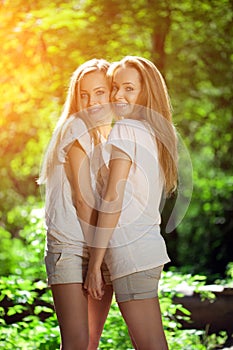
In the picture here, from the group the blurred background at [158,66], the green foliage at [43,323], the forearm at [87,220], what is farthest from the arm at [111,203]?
the blurred background at [158,66]

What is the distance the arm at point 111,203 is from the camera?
292cm

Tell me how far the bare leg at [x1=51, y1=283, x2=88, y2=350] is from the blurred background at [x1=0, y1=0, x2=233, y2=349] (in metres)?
4.15

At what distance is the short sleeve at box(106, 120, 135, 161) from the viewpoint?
2.92m

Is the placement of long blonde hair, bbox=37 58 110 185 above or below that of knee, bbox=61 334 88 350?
above

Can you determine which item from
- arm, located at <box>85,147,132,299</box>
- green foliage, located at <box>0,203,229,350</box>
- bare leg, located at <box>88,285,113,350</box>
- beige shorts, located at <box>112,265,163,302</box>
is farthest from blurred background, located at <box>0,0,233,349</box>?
beige shorts, located at <box>112,265,163,302</box>

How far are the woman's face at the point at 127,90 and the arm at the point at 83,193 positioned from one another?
0.24 metres

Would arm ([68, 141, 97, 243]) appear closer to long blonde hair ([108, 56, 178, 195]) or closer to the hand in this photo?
the hand

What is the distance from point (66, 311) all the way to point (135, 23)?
5827 millimetres

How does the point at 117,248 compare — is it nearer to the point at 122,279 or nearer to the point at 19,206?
the point at 122,279

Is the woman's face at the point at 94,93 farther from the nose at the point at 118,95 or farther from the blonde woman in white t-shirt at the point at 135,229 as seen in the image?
the blonde woman in white t-shirt at the point at 135,229

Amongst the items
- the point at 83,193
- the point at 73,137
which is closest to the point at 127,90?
the point at 73,137

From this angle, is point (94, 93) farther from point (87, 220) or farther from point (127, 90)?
point (87, 220)

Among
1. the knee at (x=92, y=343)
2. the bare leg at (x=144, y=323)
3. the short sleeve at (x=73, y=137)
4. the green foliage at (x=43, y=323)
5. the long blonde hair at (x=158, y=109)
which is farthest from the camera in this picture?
the green foliage at (x=43, y=323)

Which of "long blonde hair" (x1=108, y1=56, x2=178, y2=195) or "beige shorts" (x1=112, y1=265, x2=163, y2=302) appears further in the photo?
"long blonde hair" (x1=108, y1=56, x2=178, y2=195)
